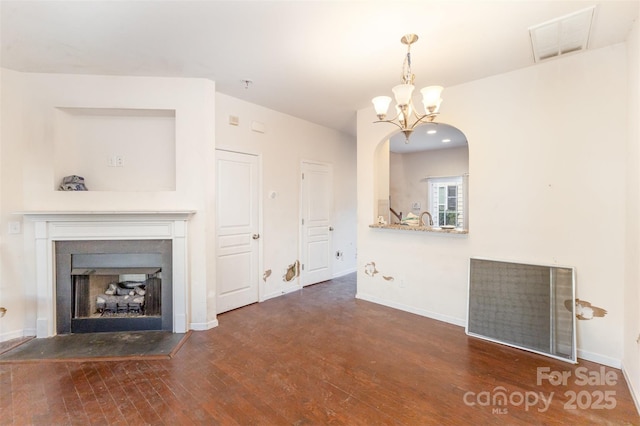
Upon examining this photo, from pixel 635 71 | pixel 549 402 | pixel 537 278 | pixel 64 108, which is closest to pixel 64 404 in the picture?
pixel 64 108

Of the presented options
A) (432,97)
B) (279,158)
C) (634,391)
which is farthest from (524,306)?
(279,158)

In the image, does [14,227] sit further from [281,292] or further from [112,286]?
[281,292]

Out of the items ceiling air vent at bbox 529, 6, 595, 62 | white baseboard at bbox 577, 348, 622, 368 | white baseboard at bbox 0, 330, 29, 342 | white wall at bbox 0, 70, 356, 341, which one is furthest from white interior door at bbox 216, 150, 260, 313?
white baseboard at bbox 577, 348, 622, 368

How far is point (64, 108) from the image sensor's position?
3.04m

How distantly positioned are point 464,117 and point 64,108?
14.1ft

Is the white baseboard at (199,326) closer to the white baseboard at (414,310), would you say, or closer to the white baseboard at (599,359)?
the white baseboard at (414,310)

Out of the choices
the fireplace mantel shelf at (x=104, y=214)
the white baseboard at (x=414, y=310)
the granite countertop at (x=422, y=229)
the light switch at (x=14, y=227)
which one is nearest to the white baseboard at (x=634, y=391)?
the white baseboard at (x=414, y=310)

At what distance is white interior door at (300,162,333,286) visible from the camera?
4.77 meters

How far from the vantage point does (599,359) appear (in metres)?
2.49

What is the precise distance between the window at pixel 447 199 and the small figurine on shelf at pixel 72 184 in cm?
665

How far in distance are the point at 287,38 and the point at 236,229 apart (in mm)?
2358

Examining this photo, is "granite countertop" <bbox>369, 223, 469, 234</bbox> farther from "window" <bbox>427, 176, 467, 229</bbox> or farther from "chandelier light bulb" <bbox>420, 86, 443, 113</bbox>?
"window" <bbox>427, 176, 467, 229</bbox>

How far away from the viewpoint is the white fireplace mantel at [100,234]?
2.90 meters

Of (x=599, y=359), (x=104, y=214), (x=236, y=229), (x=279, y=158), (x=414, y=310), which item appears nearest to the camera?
(x=599, y=359)
